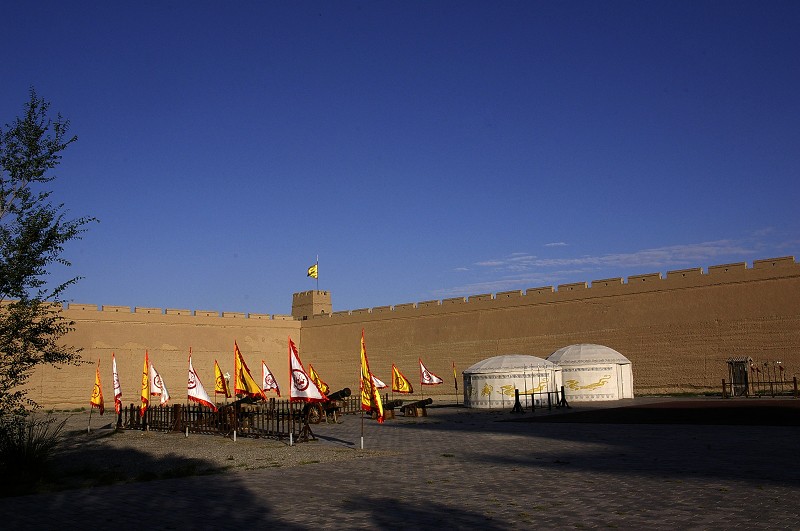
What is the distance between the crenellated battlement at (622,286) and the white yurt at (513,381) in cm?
1061

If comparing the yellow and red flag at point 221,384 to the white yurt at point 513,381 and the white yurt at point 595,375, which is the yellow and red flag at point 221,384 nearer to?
the white yurt at point 513,381

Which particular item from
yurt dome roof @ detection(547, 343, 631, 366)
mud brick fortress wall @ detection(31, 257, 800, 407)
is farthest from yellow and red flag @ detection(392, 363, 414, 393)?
mud brick fortress wall @ detection(31, 257, 800, 407)

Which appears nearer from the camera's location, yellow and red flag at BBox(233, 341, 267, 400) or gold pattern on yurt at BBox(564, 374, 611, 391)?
yellow and red flag at BBox(233, 341, 267, 400)

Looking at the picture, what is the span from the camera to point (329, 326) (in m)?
62.3

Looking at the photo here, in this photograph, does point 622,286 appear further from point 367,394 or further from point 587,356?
point 367,394

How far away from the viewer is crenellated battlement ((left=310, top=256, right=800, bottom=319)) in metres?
38.1

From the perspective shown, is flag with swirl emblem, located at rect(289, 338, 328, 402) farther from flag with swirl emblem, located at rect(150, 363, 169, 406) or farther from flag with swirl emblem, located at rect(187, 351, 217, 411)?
flag with swirl emblem, located at rect(150, 363, 169, 406)

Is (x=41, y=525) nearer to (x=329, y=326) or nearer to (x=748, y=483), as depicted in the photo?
(x=748, y=483)

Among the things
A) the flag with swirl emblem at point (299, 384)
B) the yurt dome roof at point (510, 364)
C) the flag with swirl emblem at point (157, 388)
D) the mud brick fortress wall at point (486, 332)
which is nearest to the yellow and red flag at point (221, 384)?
the flag with swirl emblem at point (157, 388)

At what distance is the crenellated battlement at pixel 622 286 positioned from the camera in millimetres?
38062

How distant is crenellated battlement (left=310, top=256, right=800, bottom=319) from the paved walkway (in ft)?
81.9

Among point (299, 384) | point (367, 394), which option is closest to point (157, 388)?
point (299, 384)

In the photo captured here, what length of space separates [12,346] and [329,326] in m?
49.6

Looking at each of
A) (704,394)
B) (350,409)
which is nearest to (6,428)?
(350,409)
